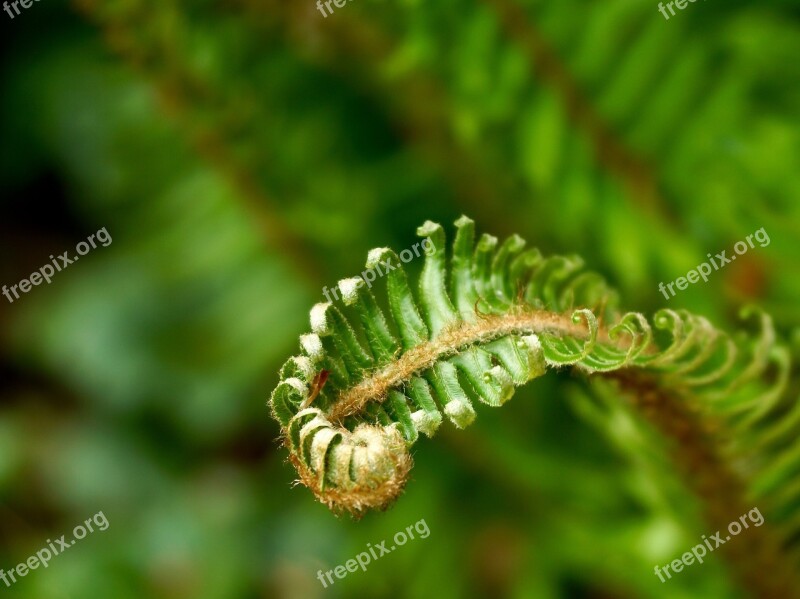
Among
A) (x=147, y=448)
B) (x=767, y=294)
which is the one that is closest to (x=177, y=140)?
(x=147, y=448)

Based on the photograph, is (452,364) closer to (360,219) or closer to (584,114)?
(584,114)

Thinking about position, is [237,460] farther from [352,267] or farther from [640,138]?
[640,138]

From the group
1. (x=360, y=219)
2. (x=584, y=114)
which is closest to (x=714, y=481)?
(x=584, y=114)

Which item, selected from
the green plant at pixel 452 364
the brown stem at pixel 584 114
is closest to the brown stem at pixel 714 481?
the green plant at pixel 452 364

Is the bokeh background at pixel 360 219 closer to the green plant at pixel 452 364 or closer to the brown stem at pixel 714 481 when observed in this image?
the brown stem at pixel 714 481

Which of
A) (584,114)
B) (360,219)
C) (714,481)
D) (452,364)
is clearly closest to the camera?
(452,364)

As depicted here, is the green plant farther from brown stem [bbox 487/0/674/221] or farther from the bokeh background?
brown stem [bbox 487/0/674/221]

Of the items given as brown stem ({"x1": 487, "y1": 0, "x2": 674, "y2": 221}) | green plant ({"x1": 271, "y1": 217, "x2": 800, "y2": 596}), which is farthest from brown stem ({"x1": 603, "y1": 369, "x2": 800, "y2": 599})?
brown stem ({"x1": 487, "y1": 0, "x2": 674, "y2": 221})
